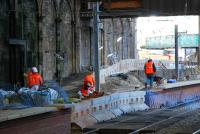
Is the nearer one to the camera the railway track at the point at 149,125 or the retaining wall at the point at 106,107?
the railway track at the point at 149,125

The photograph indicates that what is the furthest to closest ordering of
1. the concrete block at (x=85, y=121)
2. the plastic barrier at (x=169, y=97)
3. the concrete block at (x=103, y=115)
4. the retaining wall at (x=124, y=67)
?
the retaining wall at (x=124, y=67) → the plastic barrier at (x=169, y=97) → the concrete block at (x=103, y=115) → the concrete block at (x=85, y=121)

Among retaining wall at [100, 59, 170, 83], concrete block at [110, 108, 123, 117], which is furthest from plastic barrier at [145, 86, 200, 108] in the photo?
retaining wall at [100, 59, 170, 83]

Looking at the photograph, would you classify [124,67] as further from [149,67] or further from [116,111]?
[116,111]

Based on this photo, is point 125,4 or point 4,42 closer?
point 125,4

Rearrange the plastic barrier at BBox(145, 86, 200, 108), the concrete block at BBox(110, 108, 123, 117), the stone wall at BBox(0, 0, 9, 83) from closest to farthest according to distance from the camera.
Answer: the concrete block at BBox(110, 108, 123, 117) → the plastic barrier at BBox(145, 86, 200, 108) → the stone wall at BBox(0, 0, 9, 83)

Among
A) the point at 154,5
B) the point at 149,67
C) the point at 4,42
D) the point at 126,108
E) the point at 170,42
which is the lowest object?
the point at 170,42

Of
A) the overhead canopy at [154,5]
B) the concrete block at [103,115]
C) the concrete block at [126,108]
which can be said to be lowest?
the concrete block at [126,108]

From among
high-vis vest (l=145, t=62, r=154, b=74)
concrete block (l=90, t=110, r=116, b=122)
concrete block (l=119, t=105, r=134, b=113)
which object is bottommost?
concrete block (l=119, t=105, r=134, b=113)

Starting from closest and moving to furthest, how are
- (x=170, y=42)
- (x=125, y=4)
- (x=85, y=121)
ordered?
1. (x=85, y=121)
2. (x=125, y=4)
3. (x=170, y=42)

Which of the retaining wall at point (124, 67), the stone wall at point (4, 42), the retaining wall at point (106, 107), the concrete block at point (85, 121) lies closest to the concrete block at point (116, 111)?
the retaining wall at point (106, 107)

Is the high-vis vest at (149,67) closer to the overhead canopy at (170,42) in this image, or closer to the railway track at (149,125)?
the railway track at (149,125)

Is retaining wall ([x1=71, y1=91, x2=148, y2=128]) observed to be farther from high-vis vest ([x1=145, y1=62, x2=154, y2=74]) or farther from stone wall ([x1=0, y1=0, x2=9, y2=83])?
stone wall ([x1=0, y1=0, x2=9, y2=83])

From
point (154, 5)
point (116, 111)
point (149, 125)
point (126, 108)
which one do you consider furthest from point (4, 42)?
point (149, 125)

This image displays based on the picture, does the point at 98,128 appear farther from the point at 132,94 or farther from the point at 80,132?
the point at 132,94
